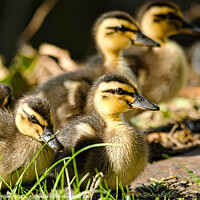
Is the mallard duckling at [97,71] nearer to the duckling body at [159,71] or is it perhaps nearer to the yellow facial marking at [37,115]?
the duckling body at [159,71]

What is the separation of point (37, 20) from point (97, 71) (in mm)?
3798

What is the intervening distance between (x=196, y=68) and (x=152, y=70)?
2858 millimetres

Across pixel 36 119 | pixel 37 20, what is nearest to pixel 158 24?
pixel 36 119

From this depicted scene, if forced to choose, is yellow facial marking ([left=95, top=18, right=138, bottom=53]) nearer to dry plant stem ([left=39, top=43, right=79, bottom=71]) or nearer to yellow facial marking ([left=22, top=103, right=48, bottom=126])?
yellow facial marking ([left=22, top=103, right=48, bottom=126])

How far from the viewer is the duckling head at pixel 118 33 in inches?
149

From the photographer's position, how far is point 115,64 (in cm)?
368

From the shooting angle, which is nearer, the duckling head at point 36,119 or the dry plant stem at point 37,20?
the duckling head at point 36,119

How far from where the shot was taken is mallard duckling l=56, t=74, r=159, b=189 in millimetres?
2506

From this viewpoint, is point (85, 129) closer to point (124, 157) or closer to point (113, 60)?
point (124, 157)

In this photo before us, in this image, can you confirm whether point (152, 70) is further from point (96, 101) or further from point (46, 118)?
point (46, 118)

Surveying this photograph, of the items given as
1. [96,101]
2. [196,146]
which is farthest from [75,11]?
[96,101]

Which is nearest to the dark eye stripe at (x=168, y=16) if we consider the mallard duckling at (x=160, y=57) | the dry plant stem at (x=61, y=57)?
the mallard duckling at (x=160, y=57)

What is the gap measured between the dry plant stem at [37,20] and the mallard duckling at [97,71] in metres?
3.08

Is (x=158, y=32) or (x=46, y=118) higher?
(x=158, y=32)
